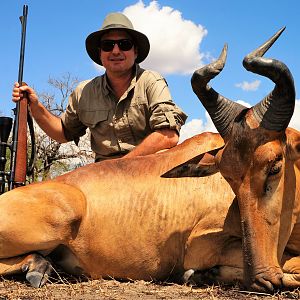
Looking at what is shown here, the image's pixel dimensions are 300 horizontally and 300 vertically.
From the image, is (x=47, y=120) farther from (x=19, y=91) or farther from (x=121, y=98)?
(x=121, y=98)

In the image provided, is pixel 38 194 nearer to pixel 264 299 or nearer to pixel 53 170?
pixel 264 299

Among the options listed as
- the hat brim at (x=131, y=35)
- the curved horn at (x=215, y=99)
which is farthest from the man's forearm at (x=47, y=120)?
the curved horn at (x=215, y=99)

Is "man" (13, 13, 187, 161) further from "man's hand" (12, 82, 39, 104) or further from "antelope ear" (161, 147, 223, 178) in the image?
"antelope ear" (161, 147, 223, 178)

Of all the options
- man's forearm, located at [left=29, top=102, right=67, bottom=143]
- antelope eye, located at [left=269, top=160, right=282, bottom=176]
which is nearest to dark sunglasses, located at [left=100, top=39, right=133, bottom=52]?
man's forearm, located at [left=29, top=102, right=67, bottom=143]

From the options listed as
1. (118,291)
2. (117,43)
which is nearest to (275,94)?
(118,291)

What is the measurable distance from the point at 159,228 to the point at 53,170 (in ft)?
88.0

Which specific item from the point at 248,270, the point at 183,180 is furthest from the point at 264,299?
the point at 183,180

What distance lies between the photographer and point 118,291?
5246mm

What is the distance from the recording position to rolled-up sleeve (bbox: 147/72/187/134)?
7.36 metres

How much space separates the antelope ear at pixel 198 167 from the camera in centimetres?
540

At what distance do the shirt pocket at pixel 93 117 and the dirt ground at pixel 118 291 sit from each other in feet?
9.27

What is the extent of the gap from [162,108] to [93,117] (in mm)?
1224

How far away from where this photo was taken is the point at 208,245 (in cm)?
540

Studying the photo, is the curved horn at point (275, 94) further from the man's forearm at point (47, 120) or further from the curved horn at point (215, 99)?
the man's forearm at point (47, 120)
